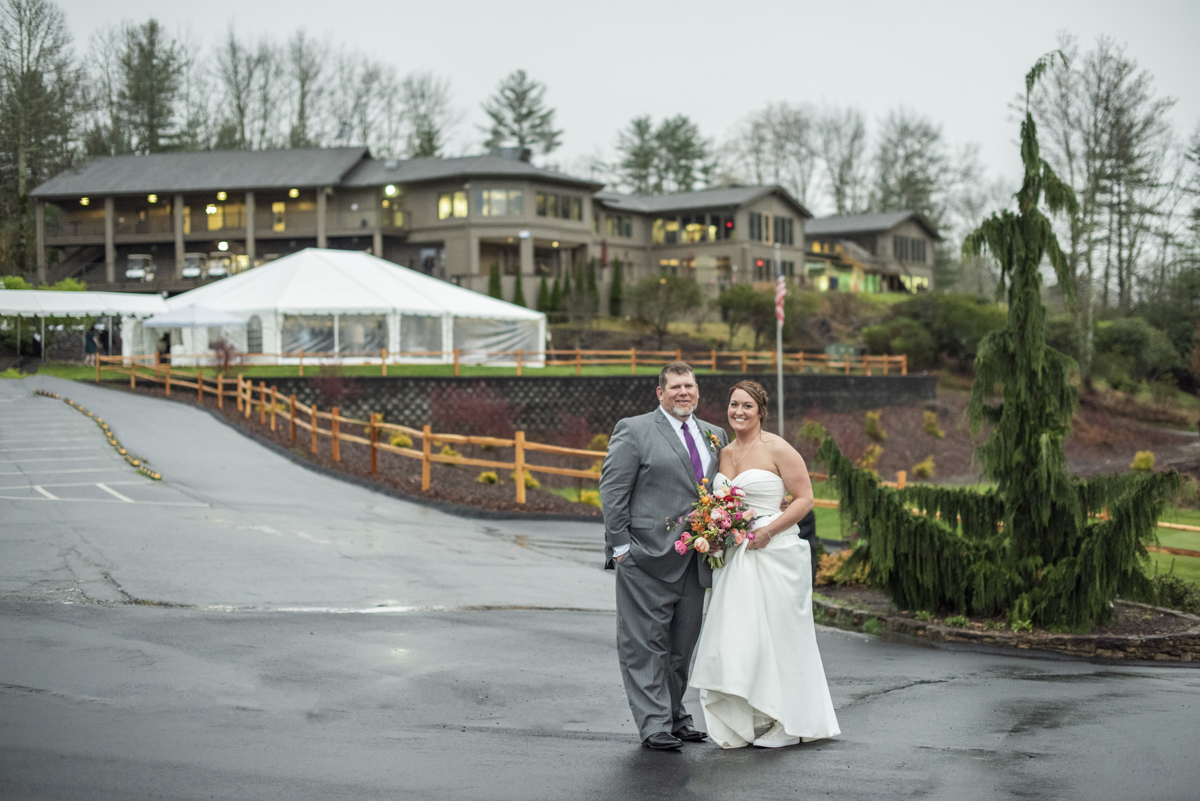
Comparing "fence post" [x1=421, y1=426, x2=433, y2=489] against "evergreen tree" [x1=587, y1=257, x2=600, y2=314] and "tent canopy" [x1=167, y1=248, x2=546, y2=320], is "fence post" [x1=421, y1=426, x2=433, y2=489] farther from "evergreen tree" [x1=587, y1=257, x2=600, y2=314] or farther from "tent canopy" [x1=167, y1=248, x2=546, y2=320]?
"evergreen tree" [x1=587, y1=257, x2=600, y2=314]

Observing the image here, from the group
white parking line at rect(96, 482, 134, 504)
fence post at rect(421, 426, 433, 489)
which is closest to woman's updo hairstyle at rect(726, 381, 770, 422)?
white parking line at rect(96, 482, 134, 504)

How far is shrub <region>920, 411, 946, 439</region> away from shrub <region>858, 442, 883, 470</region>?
509cm

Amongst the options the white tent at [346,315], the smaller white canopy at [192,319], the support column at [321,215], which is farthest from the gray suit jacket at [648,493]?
the support column at [321,215]

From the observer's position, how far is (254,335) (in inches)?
1507

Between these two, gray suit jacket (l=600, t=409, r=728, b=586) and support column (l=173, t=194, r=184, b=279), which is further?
support column (l=173, t=194, r=184, b=279)

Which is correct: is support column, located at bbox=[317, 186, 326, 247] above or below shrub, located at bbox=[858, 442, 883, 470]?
above

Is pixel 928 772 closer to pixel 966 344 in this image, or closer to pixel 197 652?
pixel 197 652

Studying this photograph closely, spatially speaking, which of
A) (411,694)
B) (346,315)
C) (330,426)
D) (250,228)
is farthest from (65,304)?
(250,228)

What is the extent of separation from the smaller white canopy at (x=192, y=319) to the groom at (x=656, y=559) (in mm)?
31858

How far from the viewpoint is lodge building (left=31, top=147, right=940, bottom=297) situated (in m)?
53.8

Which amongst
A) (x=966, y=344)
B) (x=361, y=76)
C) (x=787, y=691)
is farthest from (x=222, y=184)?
(x=787, y=691)

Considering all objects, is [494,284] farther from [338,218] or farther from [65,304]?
[65,304]

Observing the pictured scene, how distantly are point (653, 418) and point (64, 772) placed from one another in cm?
313

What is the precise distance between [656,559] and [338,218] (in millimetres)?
53102
